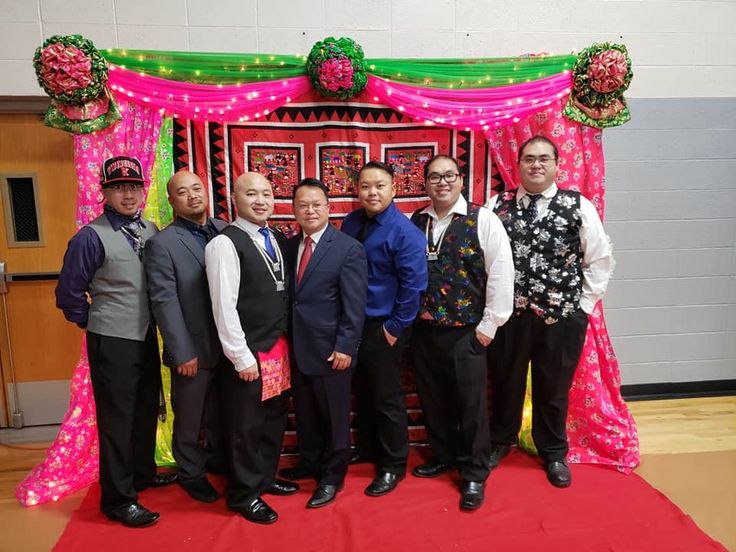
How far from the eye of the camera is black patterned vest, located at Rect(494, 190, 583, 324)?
7.99 ft

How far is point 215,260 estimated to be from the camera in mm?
2113

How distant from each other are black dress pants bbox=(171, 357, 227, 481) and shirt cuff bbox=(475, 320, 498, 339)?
1.11m

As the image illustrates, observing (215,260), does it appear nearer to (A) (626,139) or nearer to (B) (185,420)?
(B) (185,420)

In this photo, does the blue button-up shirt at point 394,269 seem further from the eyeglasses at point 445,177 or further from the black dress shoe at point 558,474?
the black dress shoe at point 558,474

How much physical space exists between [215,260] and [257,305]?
0.25m

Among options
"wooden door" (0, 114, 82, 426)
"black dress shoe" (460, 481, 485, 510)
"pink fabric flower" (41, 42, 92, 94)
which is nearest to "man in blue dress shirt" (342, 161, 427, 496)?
"black dress shoe" (460, 481, 485, 510)

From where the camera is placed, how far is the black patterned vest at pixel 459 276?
7.79 ft

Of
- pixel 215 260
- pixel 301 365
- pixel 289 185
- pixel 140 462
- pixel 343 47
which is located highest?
pixel 343 47

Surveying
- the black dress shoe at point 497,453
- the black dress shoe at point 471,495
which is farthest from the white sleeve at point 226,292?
the black dress shoe at point 497,453

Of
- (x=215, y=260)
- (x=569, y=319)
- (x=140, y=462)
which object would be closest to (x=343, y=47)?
(x=215, y=260)

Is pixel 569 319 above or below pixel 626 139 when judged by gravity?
below

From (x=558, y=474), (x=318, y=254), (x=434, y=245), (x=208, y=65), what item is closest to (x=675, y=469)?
(x=558, y=474)

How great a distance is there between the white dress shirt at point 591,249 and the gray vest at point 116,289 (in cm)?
175

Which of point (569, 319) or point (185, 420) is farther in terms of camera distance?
point (569, 319)
